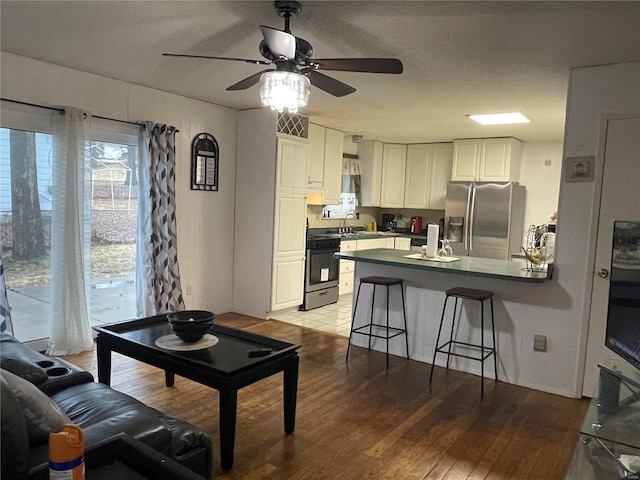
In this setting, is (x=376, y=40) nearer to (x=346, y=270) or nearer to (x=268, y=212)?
(x=268, y=212)

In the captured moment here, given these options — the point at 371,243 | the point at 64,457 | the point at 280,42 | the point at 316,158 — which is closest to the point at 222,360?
the point at 64,457

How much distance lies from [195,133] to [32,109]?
159 centimetres

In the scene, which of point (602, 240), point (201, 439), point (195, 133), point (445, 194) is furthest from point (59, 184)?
point (445, 194)

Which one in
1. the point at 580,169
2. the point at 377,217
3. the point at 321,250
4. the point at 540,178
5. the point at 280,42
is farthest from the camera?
the point at 377,217

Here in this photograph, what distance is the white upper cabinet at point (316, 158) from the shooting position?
18.7ft

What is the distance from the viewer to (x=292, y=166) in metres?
5.22

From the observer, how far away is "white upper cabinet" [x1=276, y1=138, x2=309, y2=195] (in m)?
5.06

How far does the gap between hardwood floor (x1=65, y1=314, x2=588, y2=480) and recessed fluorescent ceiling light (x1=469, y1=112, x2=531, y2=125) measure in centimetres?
270

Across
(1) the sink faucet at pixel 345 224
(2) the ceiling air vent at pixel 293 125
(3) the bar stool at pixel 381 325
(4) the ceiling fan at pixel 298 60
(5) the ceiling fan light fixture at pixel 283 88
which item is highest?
(2) the ceiling air vent at pixel 293 125

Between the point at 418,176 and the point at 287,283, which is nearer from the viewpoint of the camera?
the point at 287,283

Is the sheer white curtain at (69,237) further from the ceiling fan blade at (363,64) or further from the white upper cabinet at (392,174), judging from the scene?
the white upper cabinet at (392,174)

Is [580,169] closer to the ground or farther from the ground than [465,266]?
farther from the ground

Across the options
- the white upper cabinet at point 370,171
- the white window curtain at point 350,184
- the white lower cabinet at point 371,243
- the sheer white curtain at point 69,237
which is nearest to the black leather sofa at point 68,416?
the sheer white curtain at point 69,237

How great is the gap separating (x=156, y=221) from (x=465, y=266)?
2.83 metres
